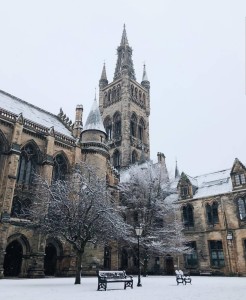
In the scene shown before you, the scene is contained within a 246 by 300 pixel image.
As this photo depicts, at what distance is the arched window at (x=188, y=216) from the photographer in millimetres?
35281

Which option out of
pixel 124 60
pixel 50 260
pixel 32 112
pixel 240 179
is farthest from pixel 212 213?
pixel 124 60

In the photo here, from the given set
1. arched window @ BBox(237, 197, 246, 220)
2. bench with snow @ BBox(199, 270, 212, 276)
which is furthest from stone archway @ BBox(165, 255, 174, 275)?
arched window @ BBox(237, 197, 246, 220)

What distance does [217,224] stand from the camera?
32562 millimetres

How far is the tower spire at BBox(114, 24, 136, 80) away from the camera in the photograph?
56.9 meters

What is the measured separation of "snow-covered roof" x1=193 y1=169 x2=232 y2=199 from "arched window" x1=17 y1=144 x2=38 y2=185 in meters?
19.9

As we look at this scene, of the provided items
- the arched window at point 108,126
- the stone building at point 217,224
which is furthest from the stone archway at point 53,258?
the arched window at point 108,126

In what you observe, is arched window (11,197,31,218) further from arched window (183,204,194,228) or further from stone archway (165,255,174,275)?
arched window (183,204,194,228)

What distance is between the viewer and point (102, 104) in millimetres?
57875

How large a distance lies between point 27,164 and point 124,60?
125 ft

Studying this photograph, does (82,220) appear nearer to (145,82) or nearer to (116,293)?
(116,293)

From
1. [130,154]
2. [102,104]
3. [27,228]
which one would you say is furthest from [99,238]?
[102,104]

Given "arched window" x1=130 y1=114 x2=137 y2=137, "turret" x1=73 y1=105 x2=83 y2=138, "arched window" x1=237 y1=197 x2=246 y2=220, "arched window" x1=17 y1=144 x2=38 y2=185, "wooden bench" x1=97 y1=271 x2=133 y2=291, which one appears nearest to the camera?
"wooden bench" x1=97 y1=271 x2=133 y2=291

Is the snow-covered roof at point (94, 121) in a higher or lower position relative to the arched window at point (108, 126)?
lower

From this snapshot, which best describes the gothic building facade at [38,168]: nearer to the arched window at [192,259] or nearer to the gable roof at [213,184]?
the arched window at [192,259]
